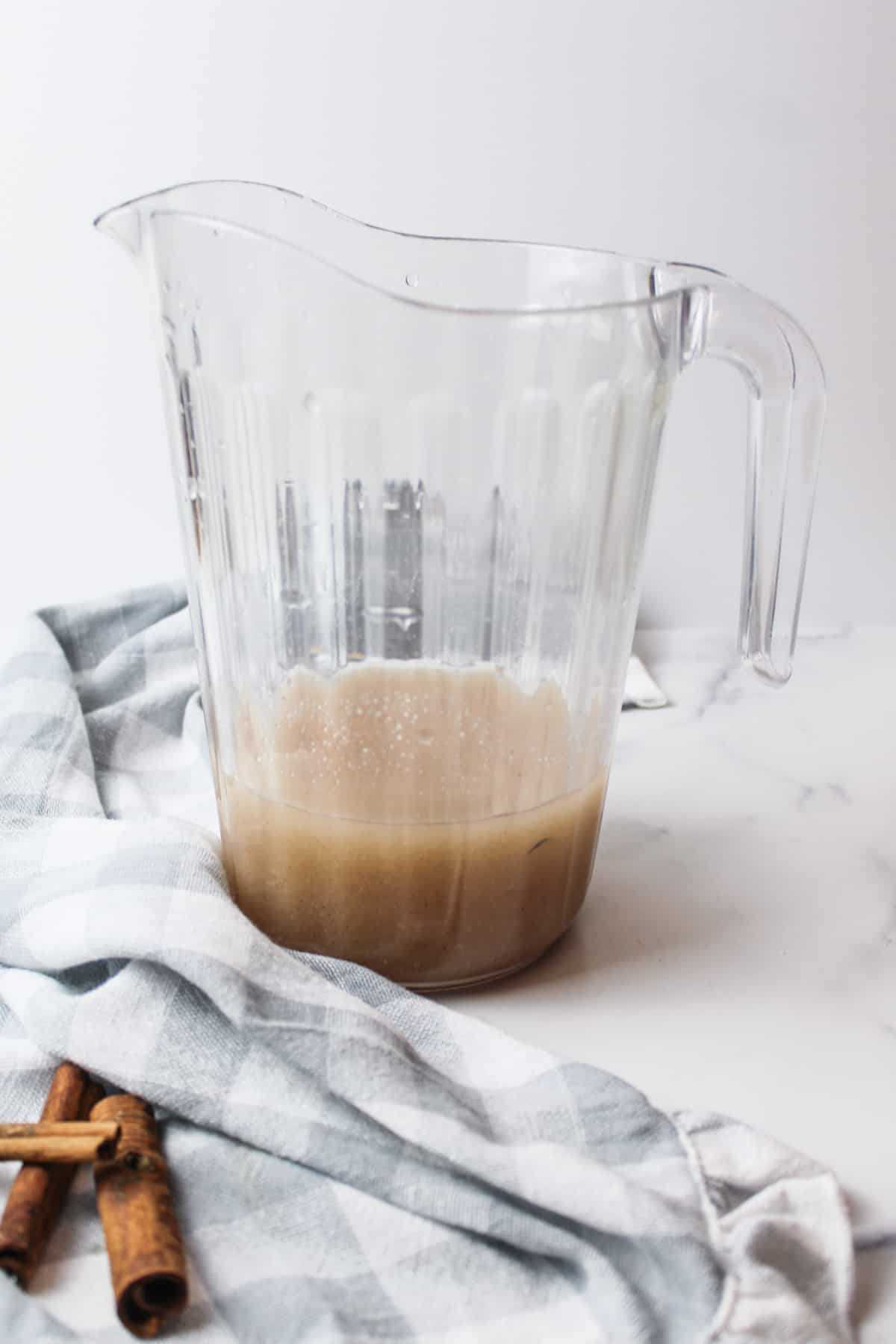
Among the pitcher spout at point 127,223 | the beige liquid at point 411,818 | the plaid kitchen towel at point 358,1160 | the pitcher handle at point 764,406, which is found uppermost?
the pitcher spout at point 127,223

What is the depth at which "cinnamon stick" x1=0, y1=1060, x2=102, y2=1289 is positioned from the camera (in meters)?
0.45

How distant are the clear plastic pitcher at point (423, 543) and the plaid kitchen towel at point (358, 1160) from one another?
0.19ft

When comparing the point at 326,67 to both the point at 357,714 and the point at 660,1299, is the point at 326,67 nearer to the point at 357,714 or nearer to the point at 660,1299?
the point at 357,714

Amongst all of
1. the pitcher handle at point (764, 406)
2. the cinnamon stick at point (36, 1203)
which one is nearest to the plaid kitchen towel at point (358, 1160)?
the cinnamon stick at point (36, 1203)

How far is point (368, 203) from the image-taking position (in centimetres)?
105

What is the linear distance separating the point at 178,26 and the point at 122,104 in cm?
7

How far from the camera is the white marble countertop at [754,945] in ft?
1.86

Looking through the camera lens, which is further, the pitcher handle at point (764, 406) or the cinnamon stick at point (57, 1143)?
the pitcher handle at point (764, 406)

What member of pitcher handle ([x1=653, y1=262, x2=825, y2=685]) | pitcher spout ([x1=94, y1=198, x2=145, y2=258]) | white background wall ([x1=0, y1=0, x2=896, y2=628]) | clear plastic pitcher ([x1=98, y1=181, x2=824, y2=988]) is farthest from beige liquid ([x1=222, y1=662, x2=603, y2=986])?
white background wall ([x1=0, y1=0, x2=896, y2=628])

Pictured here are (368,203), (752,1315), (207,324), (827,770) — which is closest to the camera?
(752,1315)

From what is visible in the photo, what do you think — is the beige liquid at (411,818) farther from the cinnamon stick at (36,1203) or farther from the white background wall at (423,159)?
the white background wall at (423,159)

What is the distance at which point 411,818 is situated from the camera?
598 mm

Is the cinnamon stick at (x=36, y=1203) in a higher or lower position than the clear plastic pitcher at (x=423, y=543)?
lower

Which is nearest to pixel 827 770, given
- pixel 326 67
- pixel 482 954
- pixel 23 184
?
pixel 482 954
